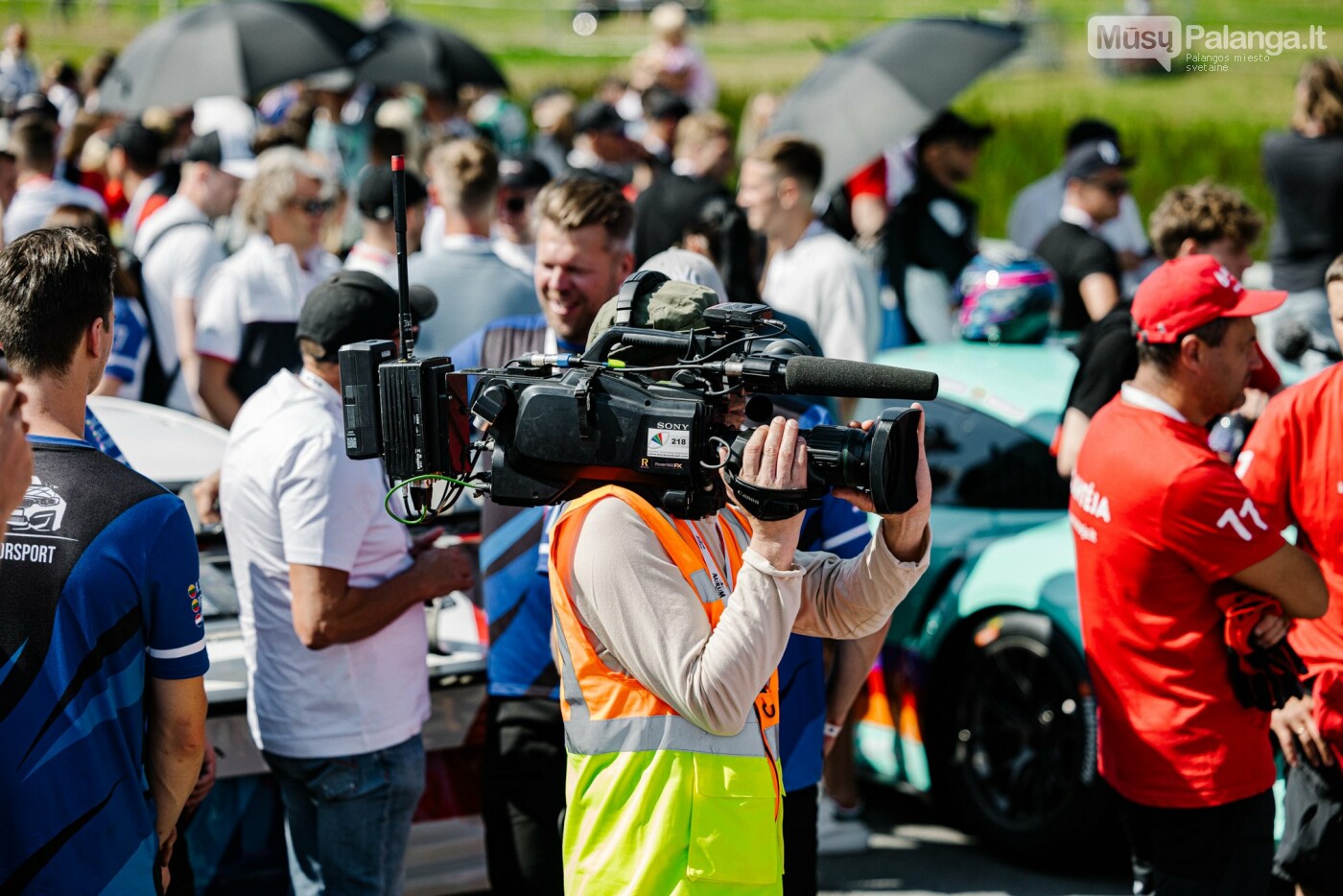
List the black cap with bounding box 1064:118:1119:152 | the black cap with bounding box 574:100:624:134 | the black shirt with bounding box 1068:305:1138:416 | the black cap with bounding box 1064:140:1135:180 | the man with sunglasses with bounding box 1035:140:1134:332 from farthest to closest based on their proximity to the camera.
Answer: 1. the black cap with bounding box 574:100:624:134
2. the black cap with bounding box 1064:118:1119:152
3. the black cap with bounding box 1064:140:1135:180
4. the man with sunglasses with bounding box 1035:140:1134:332
5. the black shirt with bounding box 1068:305:1138:416

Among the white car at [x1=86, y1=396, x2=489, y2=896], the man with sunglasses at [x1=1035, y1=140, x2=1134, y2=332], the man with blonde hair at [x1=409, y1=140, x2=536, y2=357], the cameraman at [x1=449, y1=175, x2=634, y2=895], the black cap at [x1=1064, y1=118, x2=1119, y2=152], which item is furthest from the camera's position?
the black cap at [x1=1064, y1=118, x2=1119, y2=152]

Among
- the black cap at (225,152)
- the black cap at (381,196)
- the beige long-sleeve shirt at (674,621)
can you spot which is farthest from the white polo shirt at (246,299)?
the beige long-sleeve shirt at (674,621)

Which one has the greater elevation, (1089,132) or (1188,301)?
(1089,132)

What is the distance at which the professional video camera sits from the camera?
2.58 meters

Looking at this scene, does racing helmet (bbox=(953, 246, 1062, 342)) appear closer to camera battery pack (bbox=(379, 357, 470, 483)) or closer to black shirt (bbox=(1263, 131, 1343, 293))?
black shirt (bbox=(1263, 131, 1343, 293))

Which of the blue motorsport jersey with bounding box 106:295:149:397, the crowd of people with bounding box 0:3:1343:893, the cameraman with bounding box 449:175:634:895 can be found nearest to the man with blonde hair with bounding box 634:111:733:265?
the crowd of people with bounding box 0:3:1343:893

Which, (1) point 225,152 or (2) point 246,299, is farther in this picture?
(1) point 225,152

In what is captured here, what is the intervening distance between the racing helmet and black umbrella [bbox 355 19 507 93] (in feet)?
21.1

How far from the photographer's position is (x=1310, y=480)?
395 cm

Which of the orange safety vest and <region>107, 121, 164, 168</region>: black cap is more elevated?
<region>107, 121, 164, 168</region>: black cap

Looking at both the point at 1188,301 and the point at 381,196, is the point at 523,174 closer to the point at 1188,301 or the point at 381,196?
the point at 381,196

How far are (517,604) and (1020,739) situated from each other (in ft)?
7.07

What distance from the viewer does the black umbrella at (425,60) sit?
1188cm

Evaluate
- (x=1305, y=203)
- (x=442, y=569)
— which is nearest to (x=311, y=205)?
(x=442, y=569)
